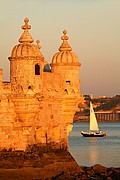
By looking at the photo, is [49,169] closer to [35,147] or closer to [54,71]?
[35,147]

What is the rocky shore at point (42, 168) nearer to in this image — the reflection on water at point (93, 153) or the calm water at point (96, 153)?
the calm water at point (96, 153)

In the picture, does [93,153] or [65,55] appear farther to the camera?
[93,153]

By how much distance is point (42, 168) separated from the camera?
152 feet

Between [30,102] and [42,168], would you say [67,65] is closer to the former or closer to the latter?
[30,102]

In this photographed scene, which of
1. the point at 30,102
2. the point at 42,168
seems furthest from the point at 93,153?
the point at 30,102

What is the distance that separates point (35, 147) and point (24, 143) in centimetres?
104

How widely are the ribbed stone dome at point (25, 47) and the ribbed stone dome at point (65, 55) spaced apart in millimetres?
4067

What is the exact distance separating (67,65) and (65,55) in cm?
56

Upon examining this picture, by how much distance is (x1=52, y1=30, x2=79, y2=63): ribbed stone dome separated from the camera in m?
50.9

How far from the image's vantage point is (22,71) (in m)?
46.3

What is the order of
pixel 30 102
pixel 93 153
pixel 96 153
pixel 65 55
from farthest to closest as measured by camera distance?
pixel 96 153 < pixel 93 153 < pixel 65 55 < pixel 30 102

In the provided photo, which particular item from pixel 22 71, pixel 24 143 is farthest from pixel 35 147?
pixel 22 71

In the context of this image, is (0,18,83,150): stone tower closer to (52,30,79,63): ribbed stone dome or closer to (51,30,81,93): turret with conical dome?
(51,30,81,93): turret with conical dome

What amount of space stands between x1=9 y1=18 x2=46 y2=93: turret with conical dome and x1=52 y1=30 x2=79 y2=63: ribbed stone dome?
416 centimetres
